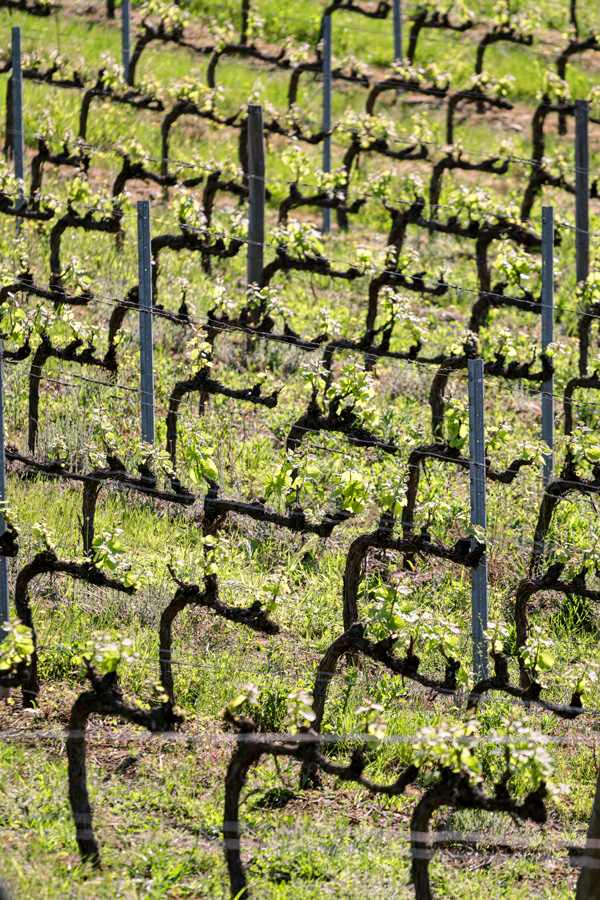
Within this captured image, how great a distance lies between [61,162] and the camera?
34.5ft

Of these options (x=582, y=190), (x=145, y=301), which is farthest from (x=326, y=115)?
(x=145, y=301)

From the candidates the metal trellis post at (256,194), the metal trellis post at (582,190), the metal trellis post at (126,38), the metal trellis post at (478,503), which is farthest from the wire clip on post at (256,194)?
the metal trellis post at (126,38)

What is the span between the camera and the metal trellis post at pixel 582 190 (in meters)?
9.68

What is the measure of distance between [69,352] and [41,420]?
80cm

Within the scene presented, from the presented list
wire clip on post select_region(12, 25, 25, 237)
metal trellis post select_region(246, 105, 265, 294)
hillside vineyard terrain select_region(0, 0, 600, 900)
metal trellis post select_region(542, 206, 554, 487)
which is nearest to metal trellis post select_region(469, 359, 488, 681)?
hillside vineyard terrain select_region(0, 0, 600, 900)

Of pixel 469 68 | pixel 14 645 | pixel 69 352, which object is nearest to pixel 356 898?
pixel 14 645

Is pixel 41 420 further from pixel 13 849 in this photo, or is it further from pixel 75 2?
pixel 75 2

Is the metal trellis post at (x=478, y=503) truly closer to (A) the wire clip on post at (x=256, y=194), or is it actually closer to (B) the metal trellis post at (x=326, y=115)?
(A) the wire clip on post at (x=256, y=194)

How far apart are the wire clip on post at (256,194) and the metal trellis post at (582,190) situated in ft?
9.46

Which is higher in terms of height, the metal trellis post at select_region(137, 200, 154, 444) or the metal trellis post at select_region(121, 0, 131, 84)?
the metal trellis post at select_region(121, 0, 131, 84)

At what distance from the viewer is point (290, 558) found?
266 inches

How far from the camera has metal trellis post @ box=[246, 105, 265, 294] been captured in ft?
30.9

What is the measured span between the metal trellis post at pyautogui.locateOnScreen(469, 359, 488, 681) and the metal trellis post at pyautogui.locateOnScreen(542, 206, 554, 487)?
1.56 meters

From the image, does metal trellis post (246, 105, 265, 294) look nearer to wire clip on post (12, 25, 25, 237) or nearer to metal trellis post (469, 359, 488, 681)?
wire clip on post (12, 25, 25, 237)
